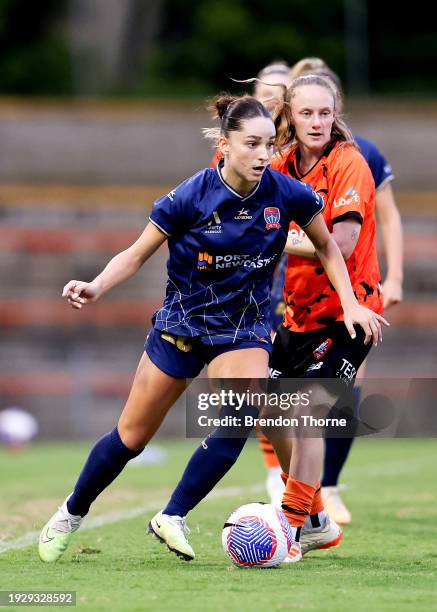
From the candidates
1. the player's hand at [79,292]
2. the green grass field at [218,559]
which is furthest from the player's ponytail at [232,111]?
the green grass field at [218,559]

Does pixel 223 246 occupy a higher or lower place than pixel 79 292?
higher

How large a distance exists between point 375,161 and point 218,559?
235 centimetres

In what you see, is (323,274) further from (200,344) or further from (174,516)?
(174,516)

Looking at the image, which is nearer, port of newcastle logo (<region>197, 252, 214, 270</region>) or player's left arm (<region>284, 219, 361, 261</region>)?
port of newcastle logo (<region>197, 252, 214, 270</region>)

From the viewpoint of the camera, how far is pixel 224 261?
5105mm

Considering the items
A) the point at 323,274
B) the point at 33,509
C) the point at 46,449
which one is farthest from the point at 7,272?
the point at 323,274

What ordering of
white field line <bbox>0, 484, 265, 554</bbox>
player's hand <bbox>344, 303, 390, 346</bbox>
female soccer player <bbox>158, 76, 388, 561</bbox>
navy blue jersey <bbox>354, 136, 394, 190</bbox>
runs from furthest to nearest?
navy blue jersey <bbox>354, 136, 394, 190</bbox>
white field line <bbox>0, 484, 265, 554</bbox>
female soccer player <bbox>158, 76, 388, 561</bbox>
player's hand <bbox>344, 303, 390, 346</bbox>

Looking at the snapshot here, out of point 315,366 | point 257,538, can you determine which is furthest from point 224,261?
point 257,538

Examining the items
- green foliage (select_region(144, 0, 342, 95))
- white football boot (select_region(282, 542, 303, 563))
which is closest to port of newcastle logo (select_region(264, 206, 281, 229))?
white football boot (select_region(282, 542, 303, 563))

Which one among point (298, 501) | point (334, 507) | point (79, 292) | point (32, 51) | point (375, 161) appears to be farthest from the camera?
point (32, 51)

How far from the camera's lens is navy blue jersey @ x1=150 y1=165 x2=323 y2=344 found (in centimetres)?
507

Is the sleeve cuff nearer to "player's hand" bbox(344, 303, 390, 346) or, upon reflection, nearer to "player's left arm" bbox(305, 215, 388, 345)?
"player's left arm" bbox(305, 215, 388, 345)

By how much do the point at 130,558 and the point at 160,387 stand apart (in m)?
0.78

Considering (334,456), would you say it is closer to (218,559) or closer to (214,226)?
(218,559)
